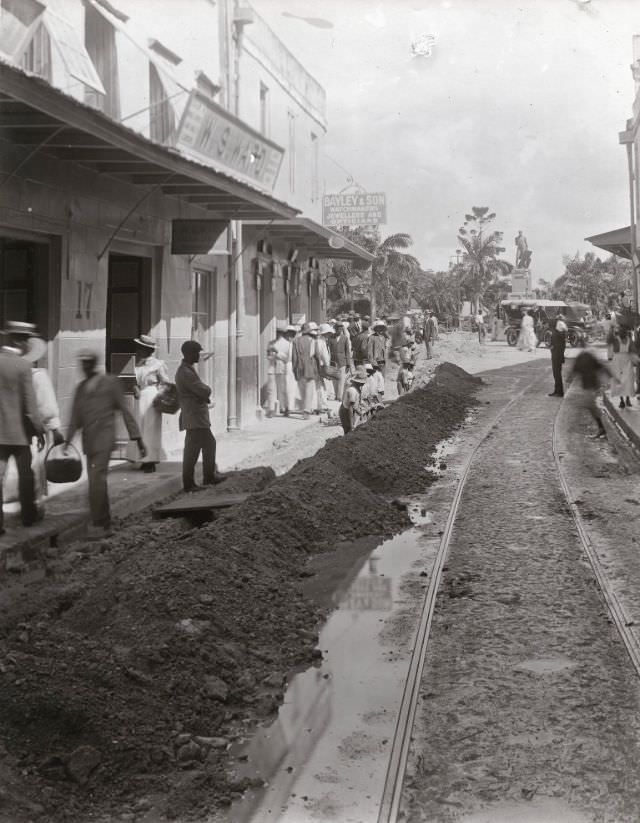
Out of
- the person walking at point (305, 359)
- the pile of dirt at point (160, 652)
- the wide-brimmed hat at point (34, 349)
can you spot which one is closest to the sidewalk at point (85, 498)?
the pile of dirt at point (160, 652)

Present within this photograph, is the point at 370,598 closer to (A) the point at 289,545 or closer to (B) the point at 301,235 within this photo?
(A) the point at 289,545

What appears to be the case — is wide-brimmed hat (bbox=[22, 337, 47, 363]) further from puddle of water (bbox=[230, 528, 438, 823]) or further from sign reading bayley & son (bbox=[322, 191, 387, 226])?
sign reading bayley & son (bbox=[322, 191, 387, 226])

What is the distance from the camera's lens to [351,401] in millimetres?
14234

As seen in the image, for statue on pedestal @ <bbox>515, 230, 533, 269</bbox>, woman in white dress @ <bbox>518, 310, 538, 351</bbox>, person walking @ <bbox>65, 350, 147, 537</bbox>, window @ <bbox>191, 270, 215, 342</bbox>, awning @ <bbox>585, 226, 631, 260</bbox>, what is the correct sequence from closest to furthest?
person walking @ <bbox>65, 350, 147, 537</bbox> → window @ <bbox>191, 270, 215, 342</bbox> → awning @ <bbox>585, 226, 631, 260</bbox> → woman in white dress @ <bbox>518, 310, 538, 351</bbox> → statue on pedestal @ <bbox>515, 230, 533, 269</bbox>

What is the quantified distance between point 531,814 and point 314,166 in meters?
23.4

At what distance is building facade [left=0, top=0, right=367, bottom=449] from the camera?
10078 millimetres

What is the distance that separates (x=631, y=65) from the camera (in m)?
32.2

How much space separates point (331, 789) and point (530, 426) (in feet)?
45.3

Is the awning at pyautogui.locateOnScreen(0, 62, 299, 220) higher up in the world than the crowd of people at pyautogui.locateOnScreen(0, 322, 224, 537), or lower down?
higher up

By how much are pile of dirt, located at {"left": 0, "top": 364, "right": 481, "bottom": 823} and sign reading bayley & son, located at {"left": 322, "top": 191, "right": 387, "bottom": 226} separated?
61.1ft

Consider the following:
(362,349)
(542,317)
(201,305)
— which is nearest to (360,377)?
(201,305)

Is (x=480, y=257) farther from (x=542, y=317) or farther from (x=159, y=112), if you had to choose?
(x=159, y=112)

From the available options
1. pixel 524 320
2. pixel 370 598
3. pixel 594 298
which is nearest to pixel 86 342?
pixel 370 598

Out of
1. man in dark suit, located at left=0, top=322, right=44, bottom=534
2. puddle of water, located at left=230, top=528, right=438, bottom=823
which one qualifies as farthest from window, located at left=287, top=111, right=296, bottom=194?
puddle of water, located at left=230, top=528, right=438, bottom=823
